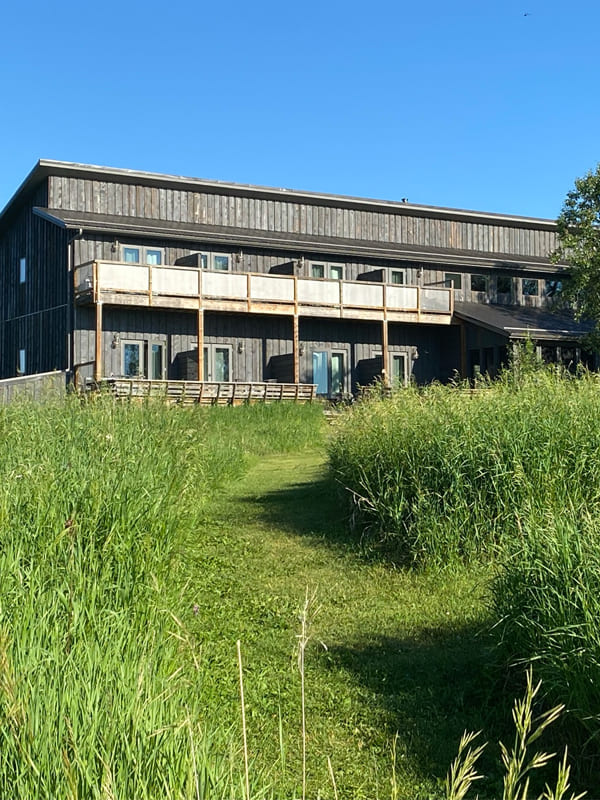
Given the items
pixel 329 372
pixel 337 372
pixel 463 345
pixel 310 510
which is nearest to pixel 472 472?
pixel 310 510

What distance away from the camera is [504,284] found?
3566 cm

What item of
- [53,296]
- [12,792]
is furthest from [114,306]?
[12,792]

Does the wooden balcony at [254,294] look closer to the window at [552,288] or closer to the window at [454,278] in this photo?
the window at [454,278]

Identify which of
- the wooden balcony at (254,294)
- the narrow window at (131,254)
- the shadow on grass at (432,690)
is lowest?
the shadow on grass at (432,690)

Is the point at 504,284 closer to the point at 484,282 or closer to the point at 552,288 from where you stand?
the point at 484,282

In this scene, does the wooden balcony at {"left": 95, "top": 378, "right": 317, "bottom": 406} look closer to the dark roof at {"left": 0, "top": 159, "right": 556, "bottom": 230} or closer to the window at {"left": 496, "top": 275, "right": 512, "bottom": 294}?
the dark roof at {"left": 0, "top": 159, "right": 556, "bottom": 230}

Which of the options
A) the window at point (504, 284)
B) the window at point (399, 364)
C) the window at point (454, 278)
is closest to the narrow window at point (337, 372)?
the window at point (399, 364)

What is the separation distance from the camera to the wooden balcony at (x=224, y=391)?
968 inches

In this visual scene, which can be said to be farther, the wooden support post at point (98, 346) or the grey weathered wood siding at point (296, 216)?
the grey weathered wood siding at point (296, 216)

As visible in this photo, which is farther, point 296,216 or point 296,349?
point 296,216

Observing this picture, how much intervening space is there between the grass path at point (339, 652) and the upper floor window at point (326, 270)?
2109 centimetres

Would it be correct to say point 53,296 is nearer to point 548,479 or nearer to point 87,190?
point 87,190

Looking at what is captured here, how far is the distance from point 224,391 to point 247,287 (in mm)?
3679

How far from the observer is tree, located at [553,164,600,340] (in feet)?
96.2
